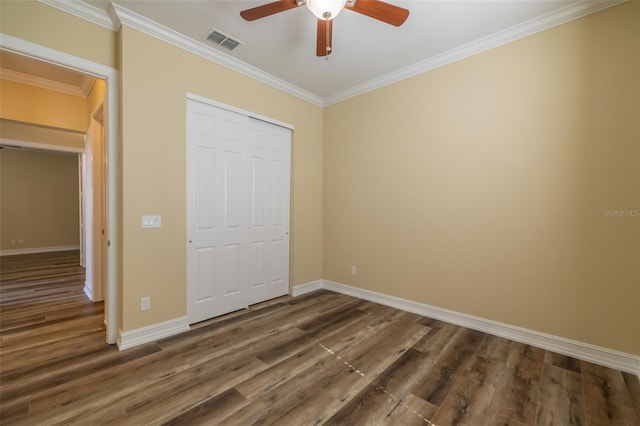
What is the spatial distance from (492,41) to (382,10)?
160 cm

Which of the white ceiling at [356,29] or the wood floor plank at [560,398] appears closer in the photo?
the wood floor plank at [560,398]

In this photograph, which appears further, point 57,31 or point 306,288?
point 306,288

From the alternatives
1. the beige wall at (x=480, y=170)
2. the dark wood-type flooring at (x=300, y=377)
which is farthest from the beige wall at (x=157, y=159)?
the dark wood-type flooring at (x=300, y=377)

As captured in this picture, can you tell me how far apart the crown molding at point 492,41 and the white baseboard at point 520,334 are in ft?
9.24

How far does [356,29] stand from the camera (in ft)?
8.29

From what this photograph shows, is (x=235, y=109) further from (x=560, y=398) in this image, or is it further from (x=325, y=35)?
(x=560, y=398)

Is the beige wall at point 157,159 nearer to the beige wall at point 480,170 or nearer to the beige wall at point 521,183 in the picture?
the beige wall at point 480,170

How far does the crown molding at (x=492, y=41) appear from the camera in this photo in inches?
87.0

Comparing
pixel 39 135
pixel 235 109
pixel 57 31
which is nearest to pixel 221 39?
pixel 235 109

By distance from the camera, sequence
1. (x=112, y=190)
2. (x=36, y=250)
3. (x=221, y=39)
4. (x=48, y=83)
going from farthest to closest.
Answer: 1. (x=36, y=250)
2. (x=48, y=83)
3. (x=221, y=39)
4. (x=112, y=190)

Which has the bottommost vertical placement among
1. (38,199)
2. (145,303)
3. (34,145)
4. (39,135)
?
(145,303)

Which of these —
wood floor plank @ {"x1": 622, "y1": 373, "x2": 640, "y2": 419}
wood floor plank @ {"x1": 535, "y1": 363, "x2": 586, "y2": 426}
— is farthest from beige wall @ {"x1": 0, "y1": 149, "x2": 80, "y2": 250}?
wood floor plank @ {"x1": 622, "y1": 373, "x2": 640, "y2": 419}

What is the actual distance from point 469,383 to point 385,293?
5.30 feet

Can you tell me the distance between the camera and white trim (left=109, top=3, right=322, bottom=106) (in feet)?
7.64
